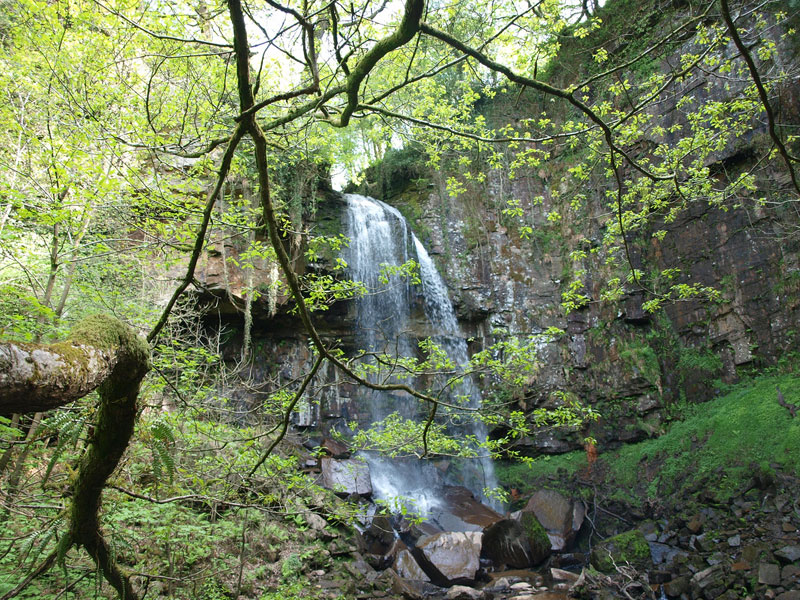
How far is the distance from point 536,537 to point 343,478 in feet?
12.5

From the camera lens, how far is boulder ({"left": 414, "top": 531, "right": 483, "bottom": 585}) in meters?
7.17

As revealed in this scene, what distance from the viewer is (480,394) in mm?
12898

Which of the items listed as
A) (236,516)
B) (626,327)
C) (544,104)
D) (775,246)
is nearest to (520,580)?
(236,516)

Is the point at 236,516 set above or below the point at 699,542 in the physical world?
above

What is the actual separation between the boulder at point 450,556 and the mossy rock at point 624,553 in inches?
77.0

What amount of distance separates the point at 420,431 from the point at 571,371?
7.85m

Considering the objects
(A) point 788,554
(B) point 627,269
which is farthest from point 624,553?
(B) point 627,269

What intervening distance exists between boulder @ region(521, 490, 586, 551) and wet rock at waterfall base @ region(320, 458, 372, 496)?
324 centimetres

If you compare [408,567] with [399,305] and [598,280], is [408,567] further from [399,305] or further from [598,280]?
[598,280]

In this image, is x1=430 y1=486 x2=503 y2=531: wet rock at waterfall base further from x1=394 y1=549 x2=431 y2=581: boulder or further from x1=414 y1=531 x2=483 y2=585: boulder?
x1=394 y1=549 x2=431 y2=581: boulder

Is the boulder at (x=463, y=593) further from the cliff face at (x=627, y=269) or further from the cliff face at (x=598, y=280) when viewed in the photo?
the cliff face at (x=627, y=269)

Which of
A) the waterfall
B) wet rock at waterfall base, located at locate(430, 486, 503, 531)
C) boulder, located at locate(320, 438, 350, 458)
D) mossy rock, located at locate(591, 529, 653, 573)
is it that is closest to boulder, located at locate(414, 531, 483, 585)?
wet rock at waterfall base, located at locate(430, 486, 503, 531)

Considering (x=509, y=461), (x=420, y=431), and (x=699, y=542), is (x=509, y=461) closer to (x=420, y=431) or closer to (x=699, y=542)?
(x=699, y=542)

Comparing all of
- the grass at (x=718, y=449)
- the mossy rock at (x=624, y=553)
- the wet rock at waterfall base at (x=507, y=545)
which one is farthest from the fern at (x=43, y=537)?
the grass at (x=718, y=449)
